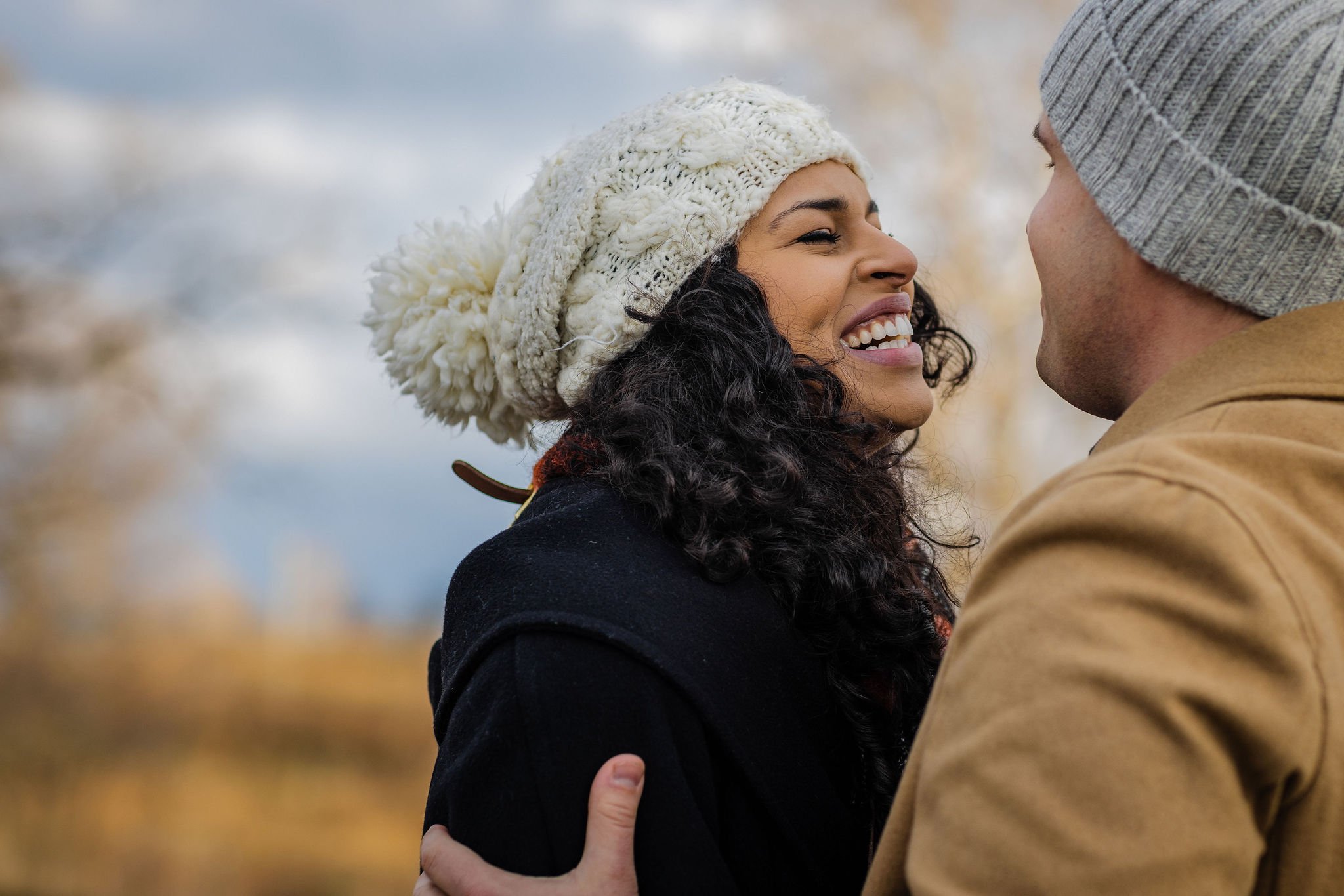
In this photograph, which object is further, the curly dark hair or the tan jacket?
the curly dark hair

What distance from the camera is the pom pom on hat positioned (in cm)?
226

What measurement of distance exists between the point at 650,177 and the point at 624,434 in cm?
57

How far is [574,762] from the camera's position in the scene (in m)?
1.41

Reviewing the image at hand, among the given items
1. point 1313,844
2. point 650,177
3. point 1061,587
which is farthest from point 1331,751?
point 650,177

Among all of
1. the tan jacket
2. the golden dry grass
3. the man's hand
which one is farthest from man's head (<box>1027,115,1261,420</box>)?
the golden dry grass

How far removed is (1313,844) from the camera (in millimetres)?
939

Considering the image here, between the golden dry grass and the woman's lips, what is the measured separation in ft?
21.9

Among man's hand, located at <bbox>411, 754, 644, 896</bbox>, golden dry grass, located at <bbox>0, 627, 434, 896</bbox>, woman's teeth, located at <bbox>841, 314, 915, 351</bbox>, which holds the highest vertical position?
woman's teeth, located at <bbox>841, 314, 915, 351</bbox>

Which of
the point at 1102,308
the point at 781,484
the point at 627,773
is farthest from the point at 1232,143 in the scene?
the point at 627,773

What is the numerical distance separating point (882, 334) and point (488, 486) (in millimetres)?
885

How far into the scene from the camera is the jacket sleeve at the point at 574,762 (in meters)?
1.39

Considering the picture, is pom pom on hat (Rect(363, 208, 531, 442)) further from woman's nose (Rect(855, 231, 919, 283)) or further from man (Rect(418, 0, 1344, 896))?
man (Rect(418, 0, 1344, 896))

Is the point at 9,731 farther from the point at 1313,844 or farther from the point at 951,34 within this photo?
the point at 951,34

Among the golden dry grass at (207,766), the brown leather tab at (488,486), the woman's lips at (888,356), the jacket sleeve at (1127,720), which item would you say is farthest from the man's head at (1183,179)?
the golden dry grass at (207,766)
